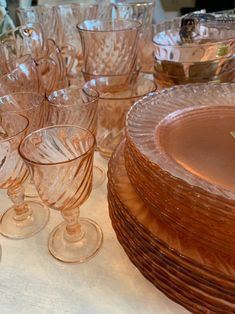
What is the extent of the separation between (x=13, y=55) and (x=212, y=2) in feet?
4.69

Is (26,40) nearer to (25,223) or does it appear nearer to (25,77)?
(25,77)

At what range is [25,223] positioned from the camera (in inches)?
19.6

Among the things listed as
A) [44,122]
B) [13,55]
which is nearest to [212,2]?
[13,55]

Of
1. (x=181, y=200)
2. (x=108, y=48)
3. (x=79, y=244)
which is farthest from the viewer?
(x=108, y=48)

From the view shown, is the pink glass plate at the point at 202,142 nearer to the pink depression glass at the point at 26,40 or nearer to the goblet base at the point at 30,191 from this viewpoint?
the goblet base at the point at 30,191

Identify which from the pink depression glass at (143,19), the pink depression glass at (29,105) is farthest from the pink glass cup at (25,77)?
the pink depression glass at (143,19)

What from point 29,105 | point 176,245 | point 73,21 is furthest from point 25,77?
point 176,245

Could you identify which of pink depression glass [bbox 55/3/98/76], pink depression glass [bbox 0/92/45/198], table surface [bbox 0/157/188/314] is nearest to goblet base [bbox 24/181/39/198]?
pink depression glass [bbox 0/92/45/198]

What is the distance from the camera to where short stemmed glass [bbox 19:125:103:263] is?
0.40m

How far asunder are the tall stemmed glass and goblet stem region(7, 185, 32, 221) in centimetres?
11

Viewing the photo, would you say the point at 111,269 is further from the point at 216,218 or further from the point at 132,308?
the point at 216,218

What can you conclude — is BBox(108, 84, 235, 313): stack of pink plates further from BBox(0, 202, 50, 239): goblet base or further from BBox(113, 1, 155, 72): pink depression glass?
BBox(113, 1, 155, 72): pink depression glass

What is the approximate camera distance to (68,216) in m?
0.45

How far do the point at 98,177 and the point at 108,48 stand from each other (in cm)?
28
